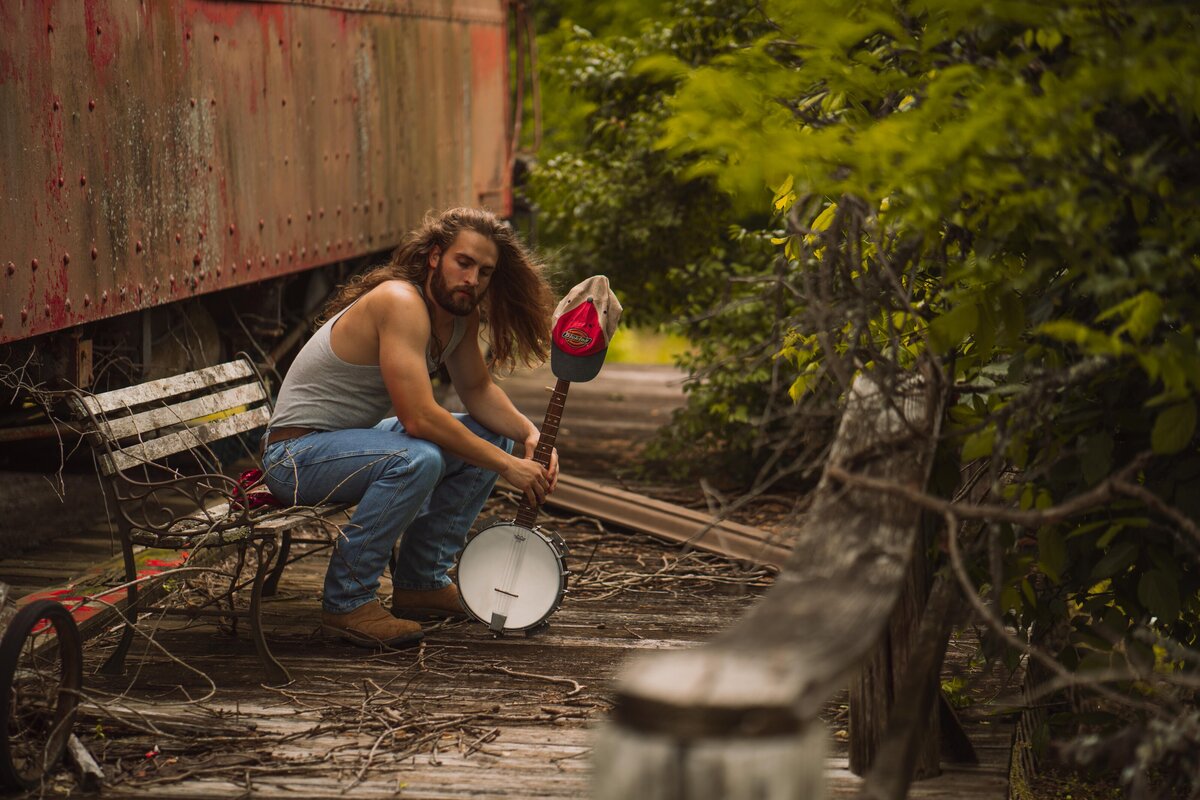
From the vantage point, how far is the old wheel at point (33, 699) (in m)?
3.16

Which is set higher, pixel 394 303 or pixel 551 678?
pixel 394 303

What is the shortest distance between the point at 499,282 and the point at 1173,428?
2852 mm

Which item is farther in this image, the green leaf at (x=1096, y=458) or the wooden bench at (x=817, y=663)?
the green leaf at (x=1096, y=458)

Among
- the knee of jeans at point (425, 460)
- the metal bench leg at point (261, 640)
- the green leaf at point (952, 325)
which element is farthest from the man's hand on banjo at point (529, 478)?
the green leaf at point (952, 325)

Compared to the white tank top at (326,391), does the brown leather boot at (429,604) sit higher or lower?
lower

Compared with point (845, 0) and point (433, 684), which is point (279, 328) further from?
point (845, 0)

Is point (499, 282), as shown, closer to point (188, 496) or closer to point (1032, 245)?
point (188, 496)

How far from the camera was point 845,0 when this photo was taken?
3.01 metres

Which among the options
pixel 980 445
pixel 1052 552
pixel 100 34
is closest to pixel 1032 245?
pixel 980 445

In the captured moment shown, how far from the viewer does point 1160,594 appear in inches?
126

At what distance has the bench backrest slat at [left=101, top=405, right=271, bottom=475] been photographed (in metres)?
4.21

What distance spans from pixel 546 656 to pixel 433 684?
18.8 inches

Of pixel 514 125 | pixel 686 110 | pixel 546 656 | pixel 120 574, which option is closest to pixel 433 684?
pixel 546 656

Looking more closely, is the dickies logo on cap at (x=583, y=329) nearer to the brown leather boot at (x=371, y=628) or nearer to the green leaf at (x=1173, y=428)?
the brown leather boot at (x=371, y=628)
